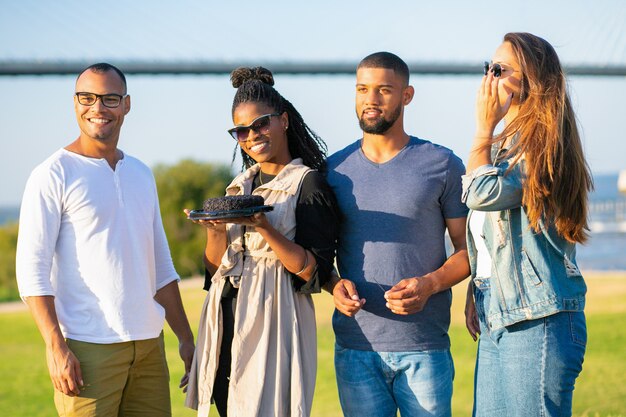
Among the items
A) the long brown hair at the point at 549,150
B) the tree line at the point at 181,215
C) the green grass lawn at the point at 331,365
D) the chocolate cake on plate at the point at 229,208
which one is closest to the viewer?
the long brown hair at the point at 549,150

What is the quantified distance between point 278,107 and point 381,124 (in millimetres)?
304

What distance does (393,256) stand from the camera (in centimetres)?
254

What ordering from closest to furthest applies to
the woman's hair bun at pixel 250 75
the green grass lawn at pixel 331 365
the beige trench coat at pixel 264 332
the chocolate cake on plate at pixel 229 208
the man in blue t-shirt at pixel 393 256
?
the chocolate cake on plate at pixel 229 208
the beige trench coat at pixel 264 332
the man in blue t-shirt at pixel 393 256
the woman's hair bun at pixel 250 75
the green grass lawn at pixel 331 365

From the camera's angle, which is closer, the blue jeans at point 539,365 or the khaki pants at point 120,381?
the blue jeans at point 539,365

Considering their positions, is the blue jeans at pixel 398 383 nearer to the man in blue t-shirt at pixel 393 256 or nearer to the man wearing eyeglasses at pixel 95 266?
the man in blue t-shirt at pixel 393 256

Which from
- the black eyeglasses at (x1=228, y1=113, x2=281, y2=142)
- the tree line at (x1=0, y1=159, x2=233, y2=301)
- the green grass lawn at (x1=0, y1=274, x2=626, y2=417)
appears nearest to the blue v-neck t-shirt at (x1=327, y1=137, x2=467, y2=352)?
the black eyeglasses at (x1=228, y1=113, x2=281, y2=142)

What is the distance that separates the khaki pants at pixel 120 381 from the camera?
249 centimetres

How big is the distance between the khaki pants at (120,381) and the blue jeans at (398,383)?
0.58 meters

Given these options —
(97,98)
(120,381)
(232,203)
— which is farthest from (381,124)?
(120,381)

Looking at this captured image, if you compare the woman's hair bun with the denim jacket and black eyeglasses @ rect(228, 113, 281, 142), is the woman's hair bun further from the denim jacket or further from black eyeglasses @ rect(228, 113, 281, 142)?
the denim jacket

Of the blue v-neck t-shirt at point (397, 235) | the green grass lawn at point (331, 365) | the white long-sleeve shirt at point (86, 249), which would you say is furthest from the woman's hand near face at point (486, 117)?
the green grass lawn at point (331, 365)

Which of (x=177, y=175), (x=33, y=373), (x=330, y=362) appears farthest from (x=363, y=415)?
(x=177, y=175)

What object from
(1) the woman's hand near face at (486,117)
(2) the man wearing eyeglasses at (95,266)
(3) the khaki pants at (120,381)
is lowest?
(3) the khaki pants at (120,381)

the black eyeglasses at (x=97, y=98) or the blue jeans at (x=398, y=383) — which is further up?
the black eyeglasses at (x=97, y=98)
